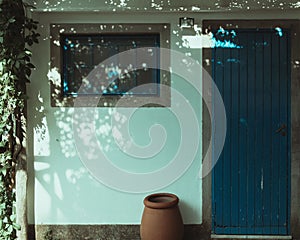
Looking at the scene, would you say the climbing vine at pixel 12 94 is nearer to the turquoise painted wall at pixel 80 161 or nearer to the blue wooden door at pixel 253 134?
the turquoise painted wall at pixel 80 161

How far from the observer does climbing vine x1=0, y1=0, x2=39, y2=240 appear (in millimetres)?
4336

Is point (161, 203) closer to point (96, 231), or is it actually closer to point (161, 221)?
point (161, 221)

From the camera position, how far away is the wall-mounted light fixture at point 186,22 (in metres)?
4.82

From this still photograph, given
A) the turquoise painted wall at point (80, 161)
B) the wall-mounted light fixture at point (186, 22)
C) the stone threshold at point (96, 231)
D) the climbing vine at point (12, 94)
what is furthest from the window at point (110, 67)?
the stone threshold at point (96, 231)

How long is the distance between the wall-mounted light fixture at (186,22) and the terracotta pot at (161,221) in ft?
6.00

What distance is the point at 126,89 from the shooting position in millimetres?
4961

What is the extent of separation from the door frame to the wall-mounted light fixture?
132mm

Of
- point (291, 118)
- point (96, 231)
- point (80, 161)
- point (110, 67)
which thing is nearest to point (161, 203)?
point (96, 231)

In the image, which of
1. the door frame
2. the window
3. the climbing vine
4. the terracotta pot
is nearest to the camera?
the climbing vine

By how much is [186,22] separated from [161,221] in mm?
2083

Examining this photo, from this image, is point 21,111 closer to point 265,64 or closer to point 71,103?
point 71,103

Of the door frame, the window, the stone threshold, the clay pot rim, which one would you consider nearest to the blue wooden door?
the door frame

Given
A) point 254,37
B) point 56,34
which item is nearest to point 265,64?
point 254,37

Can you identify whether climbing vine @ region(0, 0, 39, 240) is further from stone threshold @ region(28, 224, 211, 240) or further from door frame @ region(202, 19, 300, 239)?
door frame @ region(202, 19, 300, 239)
